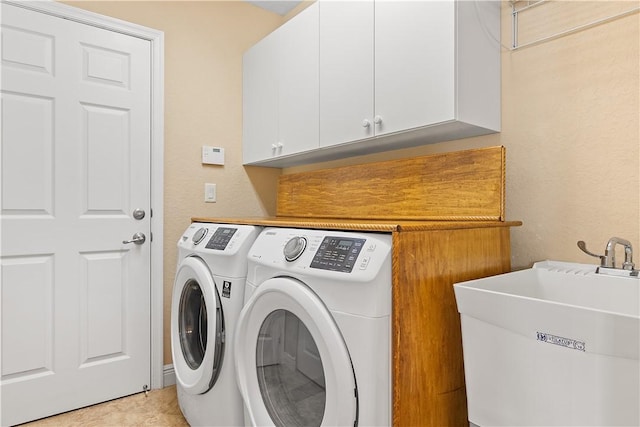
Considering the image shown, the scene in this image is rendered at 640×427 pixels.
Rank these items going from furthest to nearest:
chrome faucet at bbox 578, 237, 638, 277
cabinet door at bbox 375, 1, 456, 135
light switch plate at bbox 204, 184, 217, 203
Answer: light switch plate at bbox 204, 184, 217, 203 → cabinet door at bbox 375, 1, 456, 135 → chrome faucet at bbox 578, 237, 638, 277

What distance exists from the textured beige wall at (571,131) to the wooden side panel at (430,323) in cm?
31

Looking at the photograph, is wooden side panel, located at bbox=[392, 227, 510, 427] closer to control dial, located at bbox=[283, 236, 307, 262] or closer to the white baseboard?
control dial, located at bbox=[283, 236, 307, 262]

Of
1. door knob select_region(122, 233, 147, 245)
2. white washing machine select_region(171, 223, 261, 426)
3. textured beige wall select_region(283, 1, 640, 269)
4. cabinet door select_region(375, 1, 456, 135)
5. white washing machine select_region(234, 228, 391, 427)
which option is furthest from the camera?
door knob select_region(122, 233, 147, 245)

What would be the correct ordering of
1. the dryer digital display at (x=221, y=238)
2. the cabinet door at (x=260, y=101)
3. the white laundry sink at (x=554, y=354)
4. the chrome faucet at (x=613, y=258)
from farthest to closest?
the cabinet door at (x=260, y=101)
the dryer digital display at (x=221, y=238)
the chrome faucet at (x=613, y=258)
the white laundry sink at (x=554, y=354)

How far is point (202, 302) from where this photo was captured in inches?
71.4

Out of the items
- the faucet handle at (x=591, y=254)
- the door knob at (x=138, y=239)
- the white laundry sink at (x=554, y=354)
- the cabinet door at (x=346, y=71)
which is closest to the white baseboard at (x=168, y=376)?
the door knob at (x=138, y=239)

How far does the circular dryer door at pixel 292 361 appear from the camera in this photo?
105 cm

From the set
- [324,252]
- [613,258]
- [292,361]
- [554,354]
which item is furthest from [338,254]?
[613,258]

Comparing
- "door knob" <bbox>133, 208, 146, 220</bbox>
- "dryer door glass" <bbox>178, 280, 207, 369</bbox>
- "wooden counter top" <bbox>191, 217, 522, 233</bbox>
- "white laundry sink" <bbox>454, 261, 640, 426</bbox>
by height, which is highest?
"door knob" <bbox>133, 208, 146, 220</bbox>

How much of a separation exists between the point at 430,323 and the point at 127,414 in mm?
1707

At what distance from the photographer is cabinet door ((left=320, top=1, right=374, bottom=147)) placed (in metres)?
1.66

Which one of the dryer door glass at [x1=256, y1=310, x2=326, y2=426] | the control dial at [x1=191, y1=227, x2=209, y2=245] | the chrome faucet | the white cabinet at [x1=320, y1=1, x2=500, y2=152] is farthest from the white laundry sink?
the control dial at [x1=191, y1=227, x2=209, y2=245]

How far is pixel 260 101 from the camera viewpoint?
2393mm

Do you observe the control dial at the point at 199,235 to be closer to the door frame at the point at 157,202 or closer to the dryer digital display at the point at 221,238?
the dryer digital display at the point at 221,238
